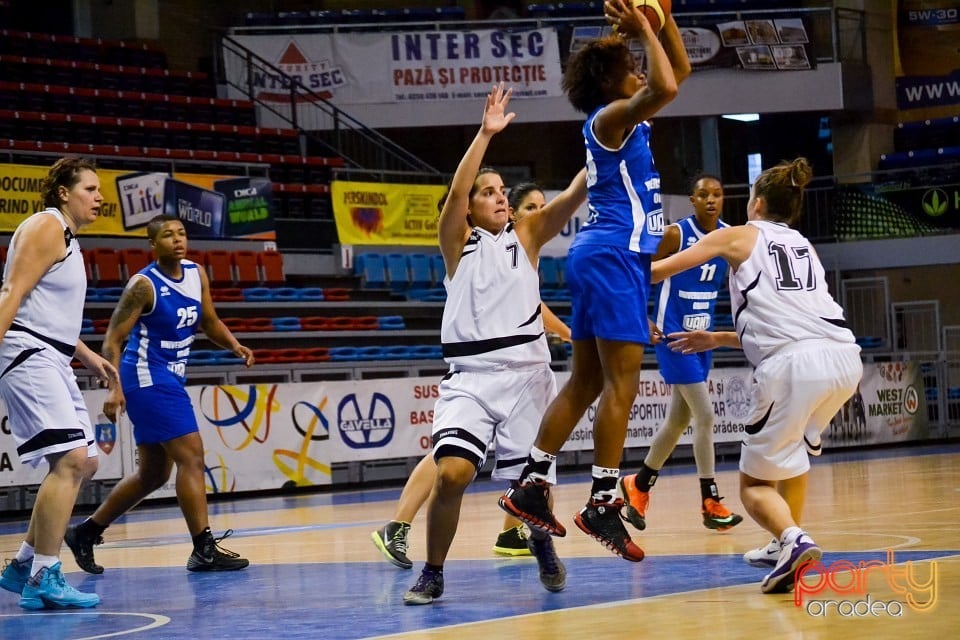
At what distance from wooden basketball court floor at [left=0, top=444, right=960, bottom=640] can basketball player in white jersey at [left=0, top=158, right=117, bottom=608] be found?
10.0 inches

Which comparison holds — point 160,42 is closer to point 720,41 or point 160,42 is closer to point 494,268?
point 720,41

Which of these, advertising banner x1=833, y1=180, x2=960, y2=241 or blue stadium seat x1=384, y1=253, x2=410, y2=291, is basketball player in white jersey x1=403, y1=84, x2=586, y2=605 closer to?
blue stadium seat x1=384, y1=253, x2=410, y2=291

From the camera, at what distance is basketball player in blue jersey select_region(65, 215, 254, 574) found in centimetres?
760

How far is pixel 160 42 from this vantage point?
81.3ft

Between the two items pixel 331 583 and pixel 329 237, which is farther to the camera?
pixel 329 237

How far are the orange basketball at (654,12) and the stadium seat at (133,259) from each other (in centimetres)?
1292

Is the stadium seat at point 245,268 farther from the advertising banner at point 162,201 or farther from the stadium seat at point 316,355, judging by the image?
the stadium seat at point 316,355

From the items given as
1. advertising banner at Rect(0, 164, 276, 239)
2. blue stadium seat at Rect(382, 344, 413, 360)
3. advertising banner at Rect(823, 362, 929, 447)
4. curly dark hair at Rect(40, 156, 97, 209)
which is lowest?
advertising banner at Rect(823, 362, 929, 447)

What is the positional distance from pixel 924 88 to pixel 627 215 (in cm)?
2284

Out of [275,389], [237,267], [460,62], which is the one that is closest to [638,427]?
[275,389]

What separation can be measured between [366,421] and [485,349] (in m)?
9.63

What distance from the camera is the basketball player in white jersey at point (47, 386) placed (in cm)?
616

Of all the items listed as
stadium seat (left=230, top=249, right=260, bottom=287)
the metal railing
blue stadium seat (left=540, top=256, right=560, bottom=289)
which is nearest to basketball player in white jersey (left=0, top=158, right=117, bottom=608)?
stadium seat (left=230, top=249, right=260, bottom=287)

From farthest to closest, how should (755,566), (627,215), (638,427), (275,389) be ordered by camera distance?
1. (638,427)
2. (275,389)
3. (755,566)
4. (627,215)
